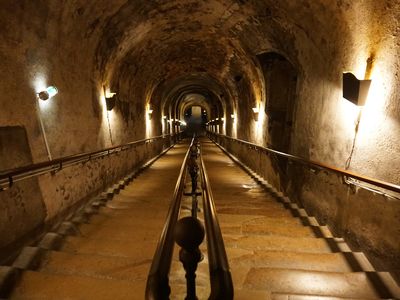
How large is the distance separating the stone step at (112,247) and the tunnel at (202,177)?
0.07ft

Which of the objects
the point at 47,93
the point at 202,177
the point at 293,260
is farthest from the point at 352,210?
the point at 47,93

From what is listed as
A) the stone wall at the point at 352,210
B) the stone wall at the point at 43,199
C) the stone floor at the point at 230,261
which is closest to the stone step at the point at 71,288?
the stone floor at the point at 230,261

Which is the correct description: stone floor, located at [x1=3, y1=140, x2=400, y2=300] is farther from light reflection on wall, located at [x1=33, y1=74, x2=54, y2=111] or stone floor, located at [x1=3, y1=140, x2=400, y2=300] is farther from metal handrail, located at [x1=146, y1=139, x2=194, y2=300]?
light reflection on wall, located at [x1=33, y1=74, x2=54, y2=111]

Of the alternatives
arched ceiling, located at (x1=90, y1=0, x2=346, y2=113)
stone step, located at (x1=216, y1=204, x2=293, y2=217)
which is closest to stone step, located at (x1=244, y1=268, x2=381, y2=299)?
stone step, located at (x1=216, y1=204, x2=293, y2=217)

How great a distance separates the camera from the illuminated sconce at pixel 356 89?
3244 millimetres

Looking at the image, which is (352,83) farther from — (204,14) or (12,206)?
(204,14)

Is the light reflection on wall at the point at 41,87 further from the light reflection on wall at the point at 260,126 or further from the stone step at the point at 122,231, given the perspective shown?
the light reflection on wall at the point at 260,126

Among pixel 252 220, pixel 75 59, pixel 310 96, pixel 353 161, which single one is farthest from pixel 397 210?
pixel 75 59

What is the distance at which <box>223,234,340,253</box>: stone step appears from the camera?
339cm

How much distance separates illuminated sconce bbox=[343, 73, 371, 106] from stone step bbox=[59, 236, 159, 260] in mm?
2896

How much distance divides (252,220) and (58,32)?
4.13 metres

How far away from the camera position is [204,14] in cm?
688

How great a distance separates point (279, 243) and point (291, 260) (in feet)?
1.69

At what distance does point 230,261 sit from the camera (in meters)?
2.94
